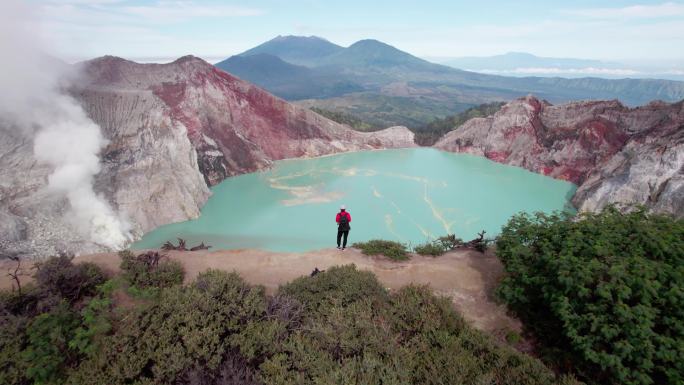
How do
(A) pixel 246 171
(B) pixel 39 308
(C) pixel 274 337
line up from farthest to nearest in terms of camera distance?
(A) pixel 246 171
(B) pixel 39 308
(C) pixel 274 337

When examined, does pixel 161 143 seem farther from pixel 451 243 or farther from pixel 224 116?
pixel 451 243

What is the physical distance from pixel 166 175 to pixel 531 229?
63.3 feet

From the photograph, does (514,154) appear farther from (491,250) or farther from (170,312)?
(170,312)

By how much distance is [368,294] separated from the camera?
6926 mm

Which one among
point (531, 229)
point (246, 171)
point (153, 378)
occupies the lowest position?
point (246, 171)

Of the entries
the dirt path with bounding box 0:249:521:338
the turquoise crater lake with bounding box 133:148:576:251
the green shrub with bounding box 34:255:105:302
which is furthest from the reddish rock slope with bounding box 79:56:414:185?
the green shrub with bounding box 34:255:105:302

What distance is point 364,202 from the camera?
23.7m

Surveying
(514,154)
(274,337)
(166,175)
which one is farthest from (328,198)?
(514,154)

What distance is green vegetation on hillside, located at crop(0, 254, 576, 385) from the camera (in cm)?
489

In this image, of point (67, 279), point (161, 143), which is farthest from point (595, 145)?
point (67, 279)

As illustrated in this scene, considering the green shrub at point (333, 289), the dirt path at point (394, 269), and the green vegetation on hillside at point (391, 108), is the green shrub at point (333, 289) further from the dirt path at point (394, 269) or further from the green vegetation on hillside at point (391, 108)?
the green vegetation on hillside at point (391, 108)

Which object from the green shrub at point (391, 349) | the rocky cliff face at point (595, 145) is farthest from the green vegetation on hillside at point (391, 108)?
the green shrub at point (391, 349)

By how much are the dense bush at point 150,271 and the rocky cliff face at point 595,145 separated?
20.0 m

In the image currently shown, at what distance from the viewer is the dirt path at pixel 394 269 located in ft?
26.1
